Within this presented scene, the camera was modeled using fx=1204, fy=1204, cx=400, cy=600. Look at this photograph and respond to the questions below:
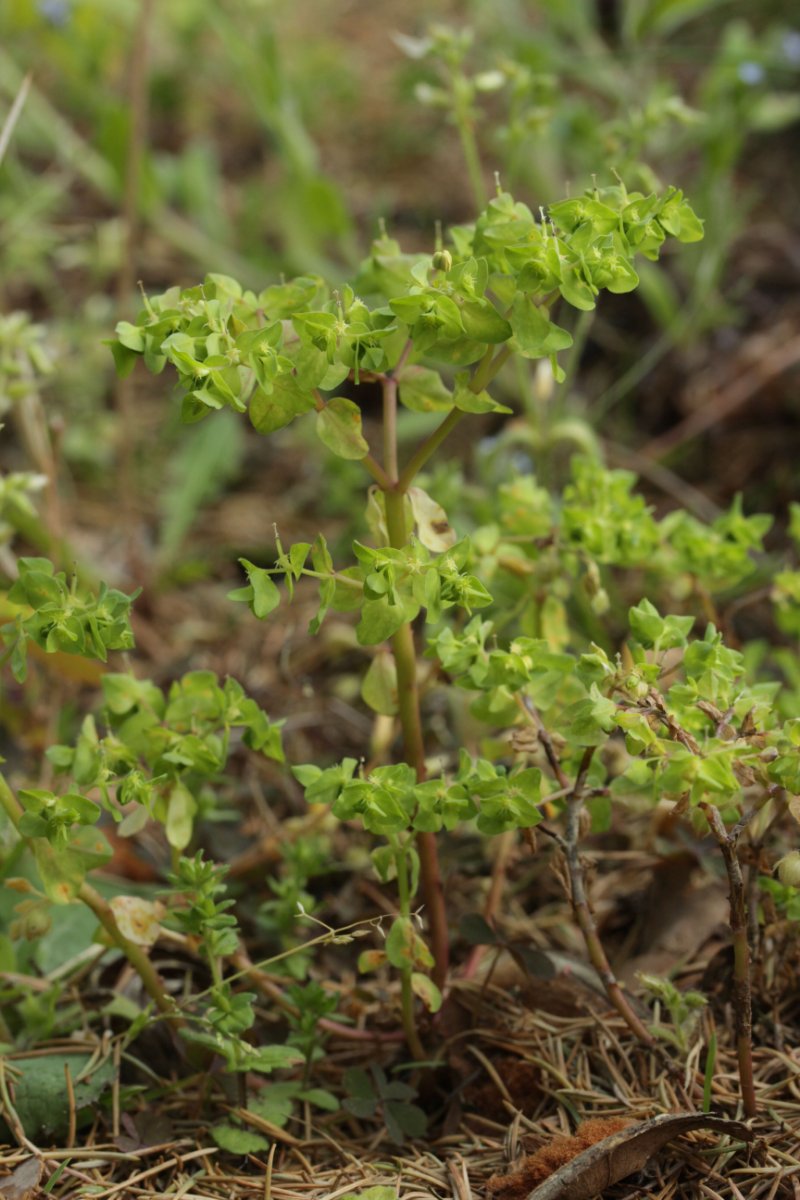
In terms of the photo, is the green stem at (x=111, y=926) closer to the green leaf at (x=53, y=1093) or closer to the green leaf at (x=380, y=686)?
the green leaf at (x=53, y=1093)

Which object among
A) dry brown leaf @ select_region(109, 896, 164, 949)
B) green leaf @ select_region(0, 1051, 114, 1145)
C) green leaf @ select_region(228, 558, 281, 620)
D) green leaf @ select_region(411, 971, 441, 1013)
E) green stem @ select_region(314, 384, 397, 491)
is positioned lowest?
green leaf @ select_region(0, 1051, 114, 1145)

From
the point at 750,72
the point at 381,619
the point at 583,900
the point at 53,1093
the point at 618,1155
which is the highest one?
the point at 750,72

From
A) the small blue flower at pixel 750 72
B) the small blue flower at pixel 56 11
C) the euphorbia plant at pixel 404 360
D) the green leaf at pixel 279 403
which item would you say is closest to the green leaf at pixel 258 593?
the euphorbia plant at pixel 404 360

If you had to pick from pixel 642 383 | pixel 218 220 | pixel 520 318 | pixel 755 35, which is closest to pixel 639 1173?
pixel 520 318

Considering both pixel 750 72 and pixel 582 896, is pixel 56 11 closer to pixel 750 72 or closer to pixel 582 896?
pixel 750 72

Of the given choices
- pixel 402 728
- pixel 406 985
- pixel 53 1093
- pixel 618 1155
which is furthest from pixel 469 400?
pixel 53 1093

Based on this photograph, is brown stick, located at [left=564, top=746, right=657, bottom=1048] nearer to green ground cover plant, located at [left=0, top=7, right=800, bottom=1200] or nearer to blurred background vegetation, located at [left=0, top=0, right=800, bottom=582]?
green ground cover plant, located at [left=0, top=7, right=800, bottom=1200]

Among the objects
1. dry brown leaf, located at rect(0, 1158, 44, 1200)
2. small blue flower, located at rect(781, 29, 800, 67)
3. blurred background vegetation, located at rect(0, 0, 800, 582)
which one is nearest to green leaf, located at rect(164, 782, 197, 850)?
dry brown leaf, located at rect(0, 1158, 44, 1200)
